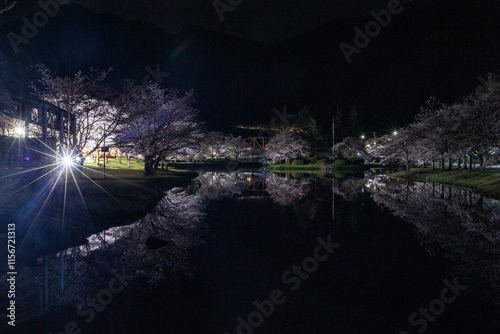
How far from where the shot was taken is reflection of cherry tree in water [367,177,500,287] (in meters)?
10.6

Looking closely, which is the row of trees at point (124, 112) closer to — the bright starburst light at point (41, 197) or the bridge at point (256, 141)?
the bright starburst light at point (41, 197)

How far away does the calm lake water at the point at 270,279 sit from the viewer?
690 cm

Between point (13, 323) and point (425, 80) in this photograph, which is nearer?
point (13, 323)

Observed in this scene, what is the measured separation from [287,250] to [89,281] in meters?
6.95

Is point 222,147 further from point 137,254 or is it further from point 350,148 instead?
point 137,254

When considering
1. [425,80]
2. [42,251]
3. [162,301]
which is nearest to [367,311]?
[162,301]

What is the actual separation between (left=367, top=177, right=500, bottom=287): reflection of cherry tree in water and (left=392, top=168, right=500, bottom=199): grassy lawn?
3.87 meters

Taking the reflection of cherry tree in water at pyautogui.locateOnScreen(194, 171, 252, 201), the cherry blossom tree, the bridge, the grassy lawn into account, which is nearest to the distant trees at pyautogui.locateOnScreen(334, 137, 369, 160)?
the grassy lawn

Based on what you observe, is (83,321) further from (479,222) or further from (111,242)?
(479,222)

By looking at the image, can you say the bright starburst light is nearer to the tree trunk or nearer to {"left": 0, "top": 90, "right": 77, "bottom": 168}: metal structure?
{"left": 0, "top": 90, "right": 77, "bottom": 168}: metal structure

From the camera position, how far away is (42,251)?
39.3 feet

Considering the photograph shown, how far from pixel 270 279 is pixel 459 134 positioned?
34.3 meters

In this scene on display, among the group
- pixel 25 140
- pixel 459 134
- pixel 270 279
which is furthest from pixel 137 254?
pixel 459 134

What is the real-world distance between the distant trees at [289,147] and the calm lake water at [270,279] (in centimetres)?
6905
